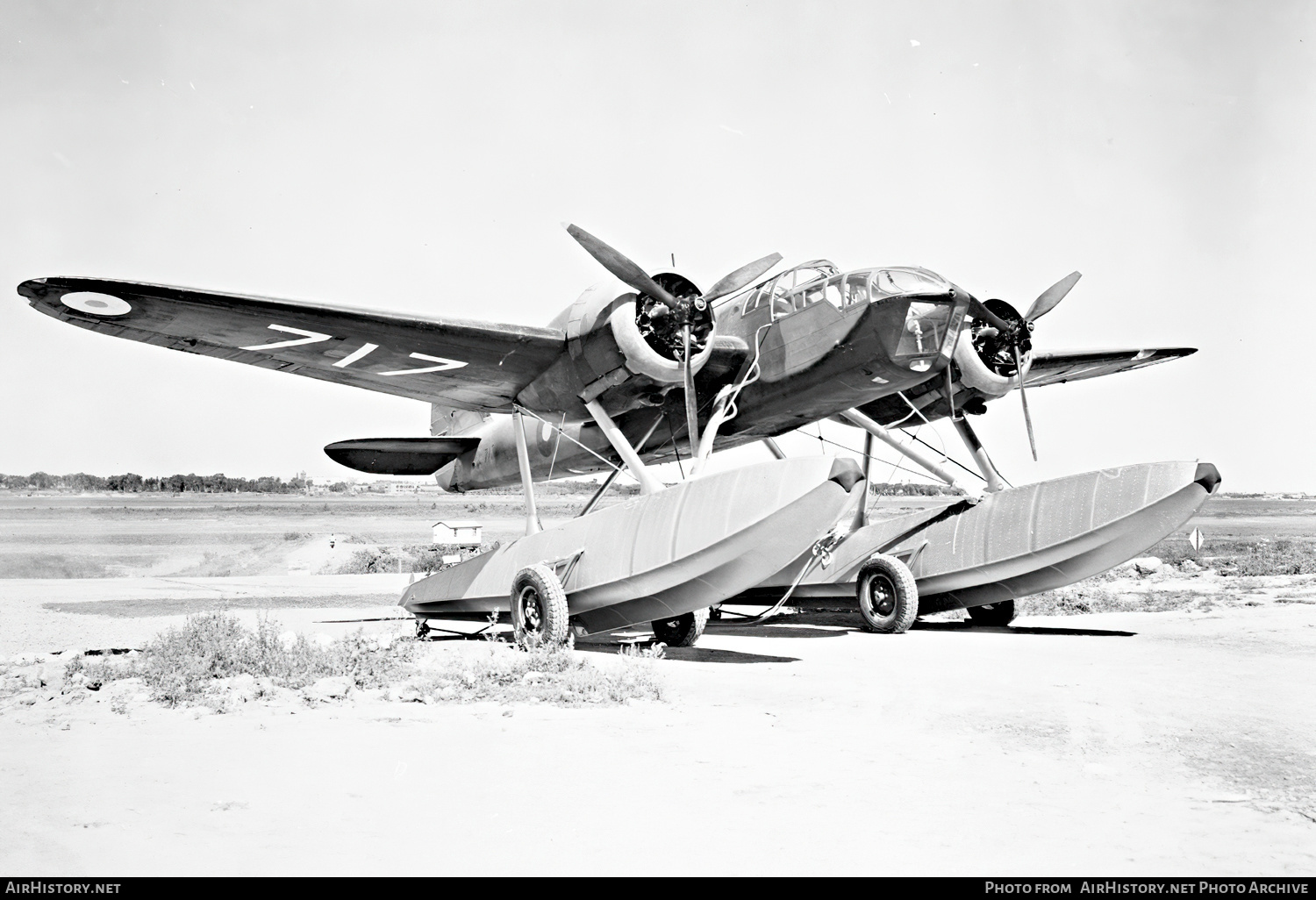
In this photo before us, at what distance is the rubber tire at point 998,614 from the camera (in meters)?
14.3

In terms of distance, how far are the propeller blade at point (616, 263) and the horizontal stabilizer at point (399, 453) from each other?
568 centimetres

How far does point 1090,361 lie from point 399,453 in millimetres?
11275

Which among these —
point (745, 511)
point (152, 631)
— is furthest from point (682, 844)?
point (152, 631)

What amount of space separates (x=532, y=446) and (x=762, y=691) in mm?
7894

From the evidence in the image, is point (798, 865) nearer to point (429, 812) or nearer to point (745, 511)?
point (429, 812)

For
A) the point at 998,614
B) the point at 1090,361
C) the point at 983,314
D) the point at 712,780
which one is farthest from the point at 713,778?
the point at 1090,361

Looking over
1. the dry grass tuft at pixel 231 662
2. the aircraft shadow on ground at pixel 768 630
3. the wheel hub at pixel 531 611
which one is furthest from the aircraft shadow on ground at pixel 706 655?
the dry grass tuft at pixel 231 662

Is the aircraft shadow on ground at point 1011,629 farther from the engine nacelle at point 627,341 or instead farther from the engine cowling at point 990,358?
the engine nacelle at point 627,341

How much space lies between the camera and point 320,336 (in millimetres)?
10742

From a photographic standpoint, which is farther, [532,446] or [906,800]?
[532,446]

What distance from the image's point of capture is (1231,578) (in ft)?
71.5

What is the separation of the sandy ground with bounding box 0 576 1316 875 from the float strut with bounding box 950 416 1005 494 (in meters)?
5.96

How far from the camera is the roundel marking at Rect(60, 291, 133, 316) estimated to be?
889 cm

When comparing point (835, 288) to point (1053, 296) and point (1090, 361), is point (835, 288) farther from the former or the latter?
point (1090, 361)
